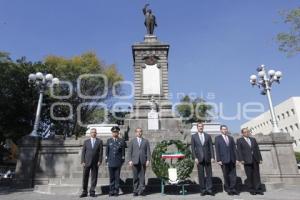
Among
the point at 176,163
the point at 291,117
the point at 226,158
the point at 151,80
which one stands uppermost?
the point at 291,117

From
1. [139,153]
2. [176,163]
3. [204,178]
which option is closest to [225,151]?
[204,178]

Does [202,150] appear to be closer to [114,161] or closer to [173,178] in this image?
[173,178]

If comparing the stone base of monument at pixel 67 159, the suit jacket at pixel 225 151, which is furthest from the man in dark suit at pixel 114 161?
the stone base of monument at pixel 67 159

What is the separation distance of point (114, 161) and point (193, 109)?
43615 mm

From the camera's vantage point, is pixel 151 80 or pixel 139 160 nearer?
pixel 139 160

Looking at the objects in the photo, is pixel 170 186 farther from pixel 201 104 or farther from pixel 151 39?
pixel 201 104

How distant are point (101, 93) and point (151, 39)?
44.1 ft

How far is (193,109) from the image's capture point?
5231 cm

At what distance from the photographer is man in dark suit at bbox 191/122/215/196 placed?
9.25 meters

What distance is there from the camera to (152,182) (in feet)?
35.3

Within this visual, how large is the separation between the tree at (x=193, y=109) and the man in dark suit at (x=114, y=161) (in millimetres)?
40596

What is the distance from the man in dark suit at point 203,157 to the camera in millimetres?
9250

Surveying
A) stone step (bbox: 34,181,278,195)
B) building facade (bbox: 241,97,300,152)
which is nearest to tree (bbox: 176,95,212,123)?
building facade (bbox: 241,97,300,152)

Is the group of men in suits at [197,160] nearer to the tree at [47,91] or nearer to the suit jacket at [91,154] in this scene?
the suit jacket at [91,154]
